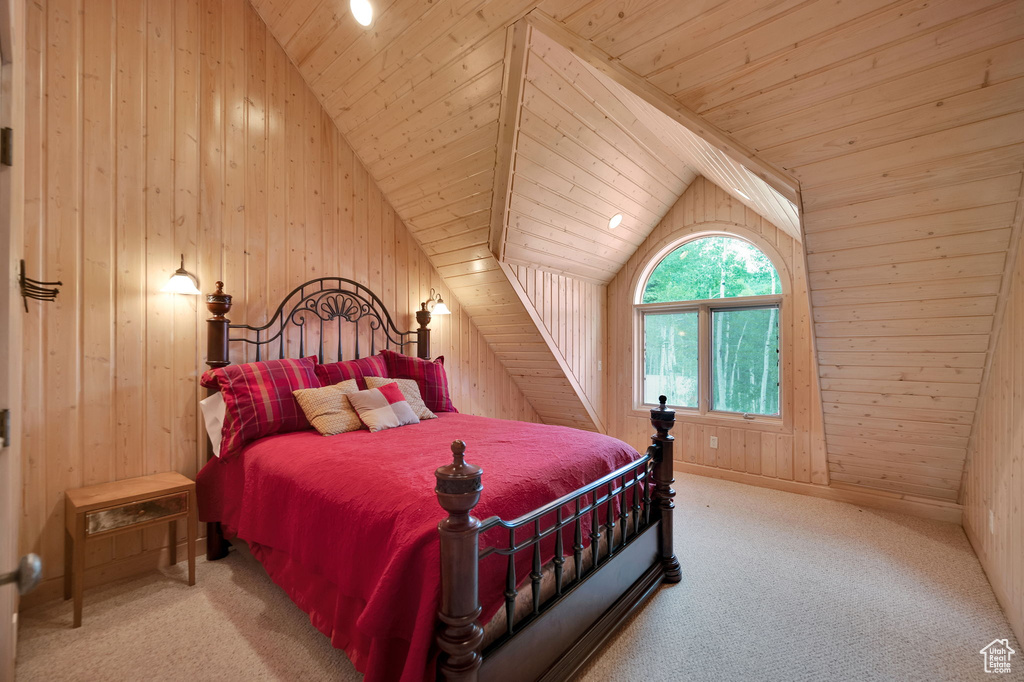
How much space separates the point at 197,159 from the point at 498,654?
301 cm

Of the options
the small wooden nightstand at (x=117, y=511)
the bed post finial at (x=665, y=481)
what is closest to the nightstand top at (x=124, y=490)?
the small wooden nightstand at (x=117, y=511)

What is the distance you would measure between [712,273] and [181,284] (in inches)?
159

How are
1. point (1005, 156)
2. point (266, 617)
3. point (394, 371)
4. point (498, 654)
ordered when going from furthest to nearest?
point (394, 371), point (266, 617), point (1005, 156), point (498, 654)

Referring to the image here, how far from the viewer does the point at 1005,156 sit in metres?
1.71

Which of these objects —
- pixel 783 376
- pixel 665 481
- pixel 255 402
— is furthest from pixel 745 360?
pixel 255 402

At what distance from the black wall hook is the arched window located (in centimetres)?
419

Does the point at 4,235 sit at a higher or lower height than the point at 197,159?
lower

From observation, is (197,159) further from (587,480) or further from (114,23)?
(587,480)

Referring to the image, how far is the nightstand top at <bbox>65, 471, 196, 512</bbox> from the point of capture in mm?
2016

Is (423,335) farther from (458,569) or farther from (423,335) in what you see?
(458,569)

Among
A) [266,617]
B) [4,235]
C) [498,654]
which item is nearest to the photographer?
[4,235]

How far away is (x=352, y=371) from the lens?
3.05 metres

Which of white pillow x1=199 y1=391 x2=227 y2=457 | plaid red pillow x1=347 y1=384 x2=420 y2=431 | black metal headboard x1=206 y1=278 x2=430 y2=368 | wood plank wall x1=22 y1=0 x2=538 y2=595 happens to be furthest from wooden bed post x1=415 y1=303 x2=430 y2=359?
white pillow x1=199 y1=391 x2=227 y2=457

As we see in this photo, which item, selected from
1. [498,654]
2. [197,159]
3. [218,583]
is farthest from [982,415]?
[197,159]
